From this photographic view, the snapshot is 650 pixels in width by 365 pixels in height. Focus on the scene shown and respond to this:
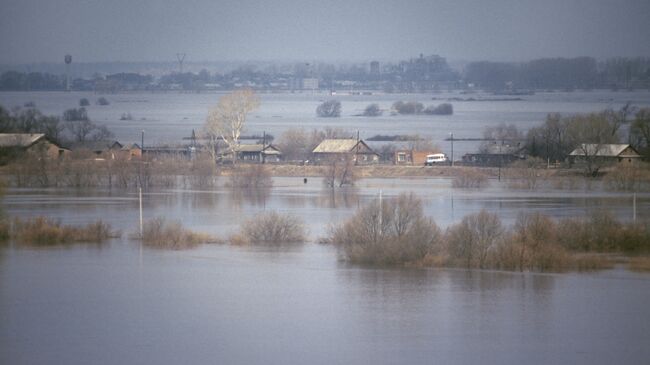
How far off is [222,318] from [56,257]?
17.7 ft

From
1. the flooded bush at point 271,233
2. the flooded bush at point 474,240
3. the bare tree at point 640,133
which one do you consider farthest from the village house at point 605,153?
the flooded bush at point 474,240

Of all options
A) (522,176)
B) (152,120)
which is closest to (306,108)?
(152,120)

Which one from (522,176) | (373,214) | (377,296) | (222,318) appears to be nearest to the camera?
(222,318)

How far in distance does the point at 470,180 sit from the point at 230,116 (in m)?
15.2

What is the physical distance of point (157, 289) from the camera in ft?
50.2

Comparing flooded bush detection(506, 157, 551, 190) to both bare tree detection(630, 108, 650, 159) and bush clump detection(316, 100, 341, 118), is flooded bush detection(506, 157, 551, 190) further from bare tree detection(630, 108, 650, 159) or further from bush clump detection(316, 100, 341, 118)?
bush clump detection(316, 100, 341, 118)

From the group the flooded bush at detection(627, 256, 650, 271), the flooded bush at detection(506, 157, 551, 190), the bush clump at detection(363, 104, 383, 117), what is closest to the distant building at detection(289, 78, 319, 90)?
the bush clump at detection(363, 104, 383, 117)

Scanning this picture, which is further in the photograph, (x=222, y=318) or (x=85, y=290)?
(x=85, y=290)

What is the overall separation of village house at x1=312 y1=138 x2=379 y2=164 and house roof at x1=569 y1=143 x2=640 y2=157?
8.27 m

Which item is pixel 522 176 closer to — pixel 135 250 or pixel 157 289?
pixel 135 250

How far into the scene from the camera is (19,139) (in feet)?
122

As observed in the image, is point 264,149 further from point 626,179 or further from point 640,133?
point 626,179

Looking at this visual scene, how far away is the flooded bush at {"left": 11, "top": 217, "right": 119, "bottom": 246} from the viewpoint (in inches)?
746

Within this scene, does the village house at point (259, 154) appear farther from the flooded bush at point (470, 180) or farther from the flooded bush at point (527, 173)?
the flooded bush at point (470, 180)
